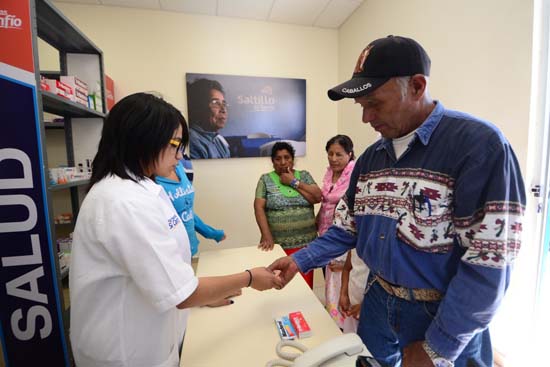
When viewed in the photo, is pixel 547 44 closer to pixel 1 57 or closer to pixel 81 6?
pixel 1 57

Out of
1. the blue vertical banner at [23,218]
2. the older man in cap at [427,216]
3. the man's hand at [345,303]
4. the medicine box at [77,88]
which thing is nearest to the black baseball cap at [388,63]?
the older man in cap at [427,216]

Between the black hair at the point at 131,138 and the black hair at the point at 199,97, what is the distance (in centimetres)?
207

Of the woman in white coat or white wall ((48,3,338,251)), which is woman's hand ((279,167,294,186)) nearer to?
white wall ((48,3,338,251))

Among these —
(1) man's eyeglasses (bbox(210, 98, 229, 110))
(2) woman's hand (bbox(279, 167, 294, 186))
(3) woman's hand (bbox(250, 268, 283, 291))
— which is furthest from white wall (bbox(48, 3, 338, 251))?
(3) woman's hand (bbox(250, 268, 283, 291))

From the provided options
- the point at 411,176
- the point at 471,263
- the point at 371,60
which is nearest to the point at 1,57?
the point at 371,60

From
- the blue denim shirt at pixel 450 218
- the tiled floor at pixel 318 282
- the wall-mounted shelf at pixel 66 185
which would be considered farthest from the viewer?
the tiled floor at pixel 318 282

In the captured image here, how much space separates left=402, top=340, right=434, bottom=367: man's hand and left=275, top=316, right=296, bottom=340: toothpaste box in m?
0.37

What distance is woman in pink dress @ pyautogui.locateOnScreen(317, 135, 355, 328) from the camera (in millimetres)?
1878

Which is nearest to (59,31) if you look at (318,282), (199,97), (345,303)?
(199,97)

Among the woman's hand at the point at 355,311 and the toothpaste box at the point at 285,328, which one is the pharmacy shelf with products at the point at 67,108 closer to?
the toothpaste box at the point at 285,328

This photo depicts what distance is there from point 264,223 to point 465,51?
176 cm

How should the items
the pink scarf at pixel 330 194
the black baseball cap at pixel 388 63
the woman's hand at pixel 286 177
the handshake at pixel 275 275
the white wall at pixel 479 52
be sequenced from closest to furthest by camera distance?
the black baseball cap at pixel 388 63 → the handshake at pixel 275 275 → the white wall at pixel 479 52 → the pink scarf at pixel 330 194 → the woman's hand at pixel 286 177

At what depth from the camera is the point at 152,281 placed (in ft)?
2.25

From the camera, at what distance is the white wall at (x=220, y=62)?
262 cm
